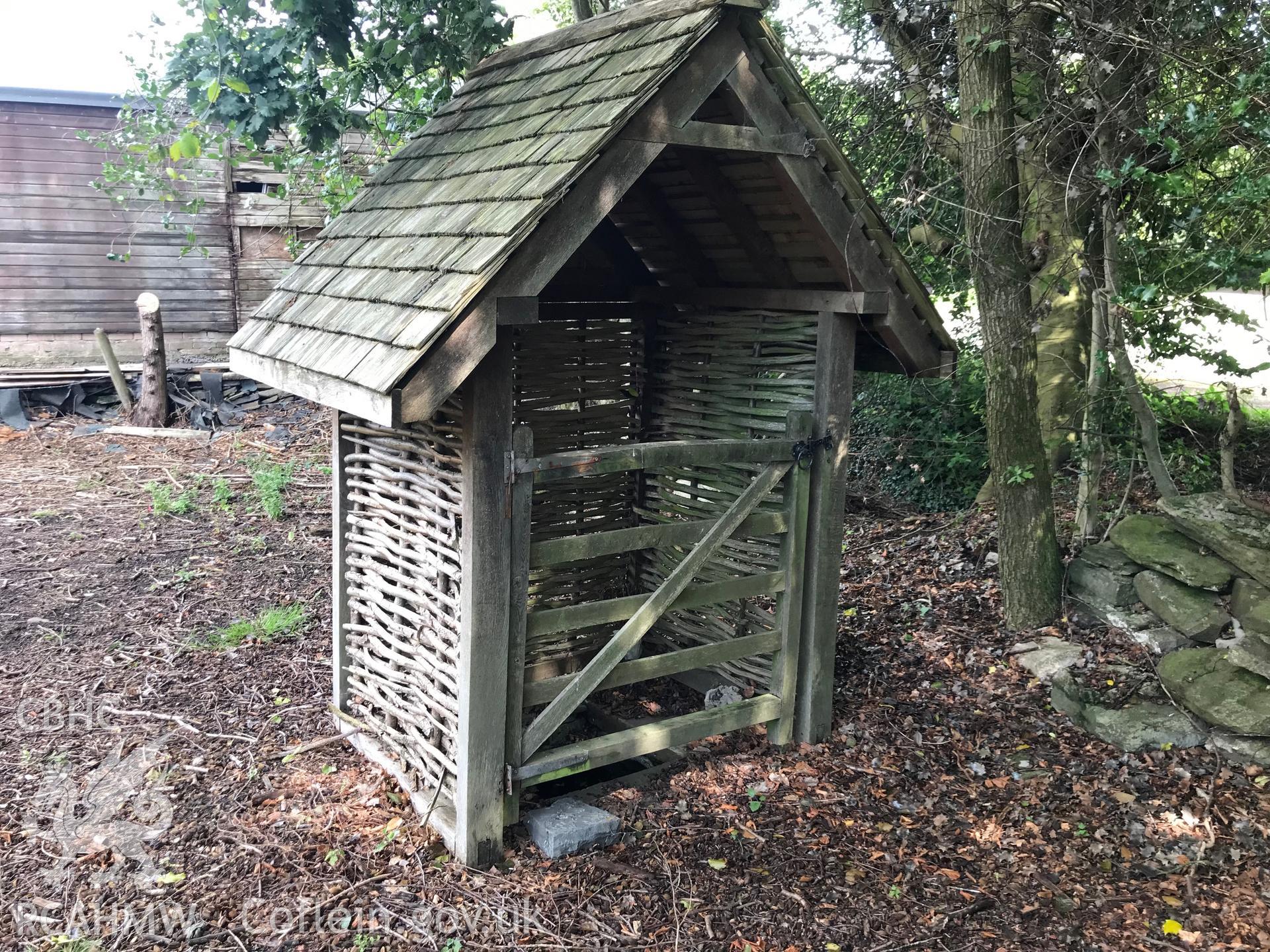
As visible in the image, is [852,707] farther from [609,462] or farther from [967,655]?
[609,462]

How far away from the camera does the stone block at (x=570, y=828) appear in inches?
163

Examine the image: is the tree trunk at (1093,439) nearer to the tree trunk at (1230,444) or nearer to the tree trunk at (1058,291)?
the tree trunk at (1058,291)

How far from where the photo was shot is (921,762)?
16.5ft

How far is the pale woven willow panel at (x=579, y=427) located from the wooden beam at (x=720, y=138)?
1.74 meters

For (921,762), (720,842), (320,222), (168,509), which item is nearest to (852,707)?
(921,762)

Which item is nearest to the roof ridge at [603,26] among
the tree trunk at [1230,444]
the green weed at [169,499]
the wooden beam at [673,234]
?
the wooden beam at [673,234]

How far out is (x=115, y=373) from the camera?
13305 millimetres

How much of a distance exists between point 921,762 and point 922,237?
17.6 ft

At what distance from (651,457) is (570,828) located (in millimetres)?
1690

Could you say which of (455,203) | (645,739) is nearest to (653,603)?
(645,739)

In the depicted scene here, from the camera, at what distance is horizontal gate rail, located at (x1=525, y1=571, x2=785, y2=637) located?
4.18 metres

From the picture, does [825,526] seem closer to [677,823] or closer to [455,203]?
[677,823]

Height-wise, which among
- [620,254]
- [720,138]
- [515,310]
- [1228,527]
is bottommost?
[1228,527]

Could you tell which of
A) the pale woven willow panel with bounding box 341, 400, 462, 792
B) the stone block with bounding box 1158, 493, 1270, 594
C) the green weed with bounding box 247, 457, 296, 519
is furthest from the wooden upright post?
the green weed with bounding box 247, 457, 296, 519
